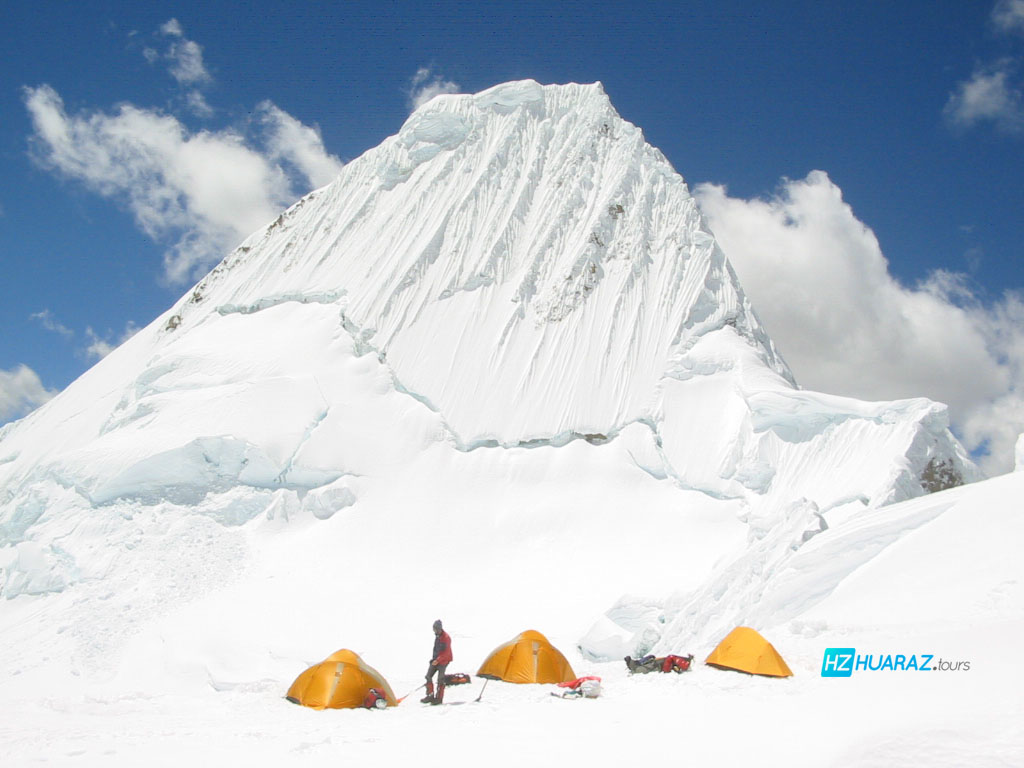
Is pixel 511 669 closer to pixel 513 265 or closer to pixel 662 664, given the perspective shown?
pixel 662 664

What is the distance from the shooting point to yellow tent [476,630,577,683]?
12.3m

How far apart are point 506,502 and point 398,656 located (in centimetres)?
922

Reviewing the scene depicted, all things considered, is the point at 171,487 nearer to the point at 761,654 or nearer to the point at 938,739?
the point at 761,654

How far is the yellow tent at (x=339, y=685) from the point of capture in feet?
36.3

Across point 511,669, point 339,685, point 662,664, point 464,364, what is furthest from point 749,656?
point 464,364

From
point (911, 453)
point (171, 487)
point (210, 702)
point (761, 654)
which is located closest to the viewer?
point (761, 654)

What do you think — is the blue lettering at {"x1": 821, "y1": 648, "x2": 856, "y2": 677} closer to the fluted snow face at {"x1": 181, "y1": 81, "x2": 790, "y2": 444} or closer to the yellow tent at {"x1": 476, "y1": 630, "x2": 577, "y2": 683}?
the yellow tent at {"x1": 476, "y1": 630, "x2": 577, "y2": 683}

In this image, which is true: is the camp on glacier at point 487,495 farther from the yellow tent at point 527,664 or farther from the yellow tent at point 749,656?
the yellow tent at point 527,664

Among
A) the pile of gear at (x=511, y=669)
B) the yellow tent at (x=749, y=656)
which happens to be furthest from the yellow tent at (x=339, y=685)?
the yellow tent at (x=749, y=656)

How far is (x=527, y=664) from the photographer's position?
12.4m

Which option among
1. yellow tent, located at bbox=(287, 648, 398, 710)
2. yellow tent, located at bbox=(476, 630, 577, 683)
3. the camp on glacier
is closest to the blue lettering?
the camp on glacier

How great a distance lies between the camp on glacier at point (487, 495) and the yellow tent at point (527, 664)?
55 cm

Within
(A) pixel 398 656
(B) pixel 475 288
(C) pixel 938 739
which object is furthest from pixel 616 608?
(B) pixel 475 288

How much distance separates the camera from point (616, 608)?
18938 millimetres
